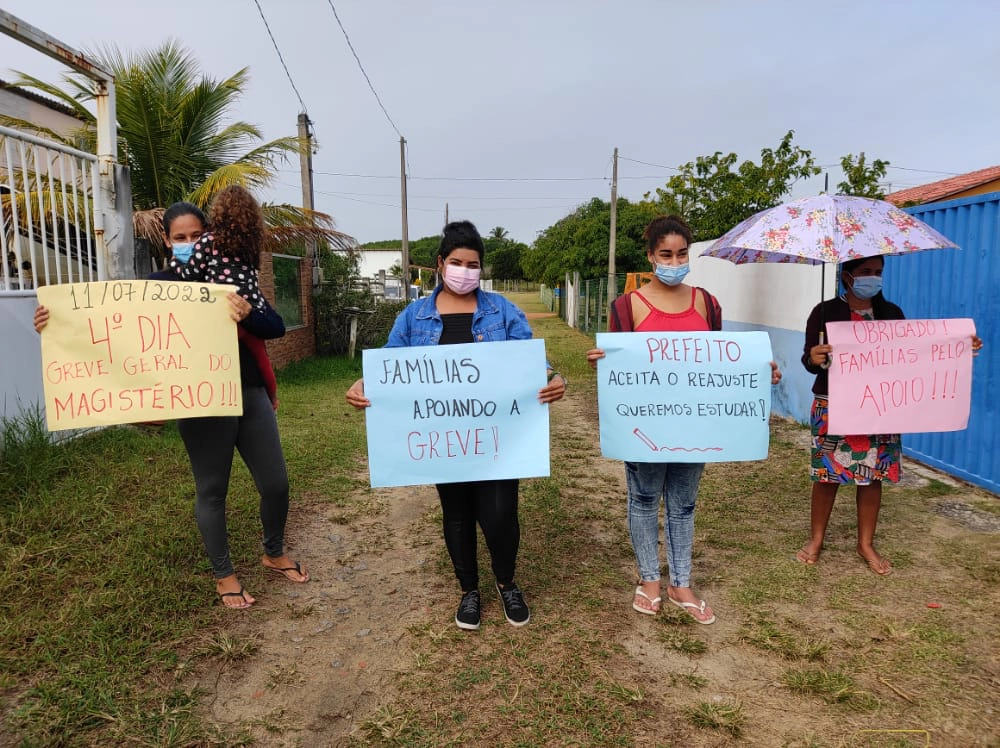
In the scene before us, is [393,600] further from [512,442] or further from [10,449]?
[10,449]

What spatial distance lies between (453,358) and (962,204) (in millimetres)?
4296

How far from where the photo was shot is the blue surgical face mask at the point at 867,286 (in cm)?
298

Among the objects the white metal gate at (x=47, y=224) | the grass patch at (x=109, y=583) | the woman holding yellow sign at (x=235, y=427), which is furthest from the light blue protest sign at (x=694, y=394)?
the white metal gate at (x=47, y=224)

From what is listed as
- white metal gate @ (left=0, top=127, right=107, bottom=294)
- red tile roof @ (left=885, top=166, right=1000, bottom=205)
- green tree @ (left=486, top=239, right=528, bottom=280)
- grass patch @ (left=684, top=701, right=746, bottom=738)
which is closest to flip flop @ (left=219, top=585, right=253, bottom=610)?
grass patch @ (left=684, top=701, right=746, bottom=738)

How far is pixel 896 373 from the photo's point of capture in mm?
3029

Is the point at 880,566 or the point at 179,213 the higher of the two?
the point at 179,213

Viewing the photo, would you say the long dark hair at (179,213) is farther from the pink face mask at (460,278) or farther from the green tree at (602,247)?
the green tree at (602,247)

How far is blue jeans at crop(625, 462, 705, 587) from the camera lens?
2736mm

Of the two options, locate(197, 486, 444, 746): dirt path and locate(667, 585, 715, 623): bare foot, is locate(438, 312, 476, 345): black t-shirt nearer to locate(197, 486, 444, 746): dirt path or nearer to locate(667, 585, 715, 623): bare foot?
locate(197, 486, 444, 746): dirt path

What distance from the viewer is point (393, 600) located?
306 centimetres

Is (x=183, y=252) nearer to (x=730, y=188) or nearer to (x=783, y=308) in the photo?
(x=783, y=308)

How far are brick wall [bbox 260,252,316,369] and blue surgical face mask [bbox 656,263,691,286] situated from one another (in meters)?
7.65

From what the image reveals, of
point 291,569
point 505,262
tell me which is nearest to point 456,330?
point 291,569

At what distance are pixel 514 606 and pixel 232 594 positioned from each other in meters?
1.30
